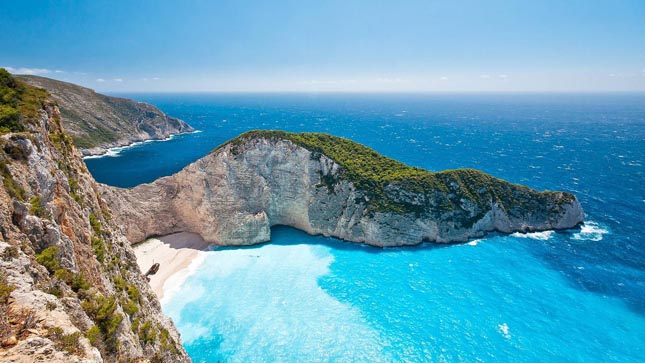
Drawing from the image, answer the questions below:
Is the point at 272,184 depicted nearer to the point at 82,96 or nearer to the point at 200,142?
the point at 200,142

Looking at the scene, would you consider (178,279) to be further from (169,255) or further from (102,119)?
(102,119)

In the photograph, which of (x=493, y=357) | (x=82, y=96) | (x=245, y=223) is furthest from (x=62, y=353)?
(x=82, y=96)

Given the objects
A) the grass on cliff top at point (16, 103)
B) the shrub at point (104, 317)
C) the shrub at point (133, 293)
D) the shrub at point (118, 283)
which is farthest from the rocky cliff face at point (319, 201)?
the shrub at point (104, 317)

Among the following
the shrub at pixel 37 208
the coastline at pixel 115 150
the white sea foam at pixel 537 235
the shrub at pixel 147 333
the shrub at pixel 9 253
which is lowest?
the white sea foam at pixel 537 235

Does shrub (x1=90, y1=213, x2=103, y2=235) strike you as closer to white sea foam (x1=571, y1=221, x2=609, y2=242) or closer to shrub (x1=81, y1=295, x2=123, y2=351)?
shrub (x1=81, y1=295, x2=123, y2=351)

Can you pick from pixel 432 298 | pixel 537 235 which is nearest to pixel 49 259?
pixel 432 298

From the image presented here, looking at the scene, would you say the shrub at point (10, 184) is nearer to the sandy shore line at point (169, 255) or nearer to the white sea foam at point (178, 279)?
the white sea foam at point (178, 279)

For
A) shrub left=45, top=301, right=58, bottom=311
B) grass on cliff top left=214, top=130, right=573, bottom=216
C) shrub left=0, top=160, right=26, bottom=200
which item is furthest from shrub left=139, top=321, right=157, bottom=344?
grass on cliff top left=214, top=130, right=573, bottom=216
